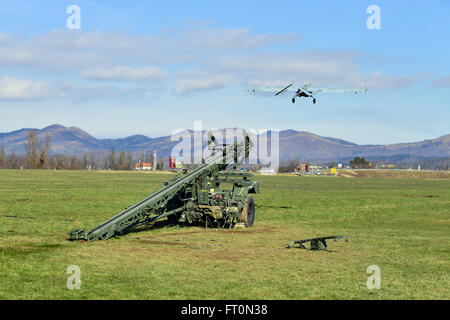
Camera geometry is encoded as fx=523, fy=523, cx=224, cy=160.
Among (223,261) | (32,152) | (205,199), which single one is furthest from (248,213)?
(32,152)

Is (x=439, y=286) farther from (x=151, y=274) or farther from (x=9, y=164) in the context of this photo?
(x=9, y=164)

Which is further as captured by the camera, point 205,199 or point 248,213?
point 248,213

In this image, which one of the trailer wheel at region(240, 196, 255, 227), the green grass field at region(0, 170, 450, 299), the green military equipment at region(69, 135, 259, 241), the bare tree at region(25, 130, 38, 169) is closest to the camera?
the green grass field at region(0, 170, 450, 299)

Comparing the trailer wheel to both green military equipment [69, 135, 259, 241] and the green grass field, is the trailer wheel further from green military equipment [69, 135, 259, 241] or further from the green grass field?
the green grass field

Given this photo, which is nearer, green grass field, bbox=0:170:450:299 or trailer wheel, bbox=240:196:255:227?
green grass field, bbox=0:170:450:299

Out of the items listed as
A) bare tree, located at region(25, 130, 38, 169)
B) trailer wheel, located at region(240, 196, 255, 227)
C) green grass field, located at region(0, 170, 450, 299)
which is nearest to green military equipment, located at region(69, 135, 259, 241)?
trailer wheel, located at region(240, 196, 255, 227)

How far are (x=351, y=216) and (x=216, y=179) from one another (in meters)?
11.6

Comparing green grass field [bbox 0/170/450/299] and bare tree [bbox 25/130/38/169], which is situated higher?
bare tree [bbox 25/130/38/169]

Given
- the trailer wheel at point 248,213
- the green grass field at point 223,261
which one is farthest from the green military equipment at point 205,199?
the green grass field at point 223,261

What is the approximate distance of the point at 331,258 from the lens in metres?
17.5

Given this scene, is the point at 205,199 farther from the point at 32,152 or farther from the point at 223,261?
the point at 32,152

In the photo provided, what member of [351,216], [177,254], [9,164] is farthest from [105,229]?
[9,164]

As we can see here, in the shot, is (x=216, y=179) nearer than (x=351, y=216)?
Yes

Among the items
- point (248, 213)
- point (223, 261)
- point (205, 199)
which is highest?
point (205, 199)
